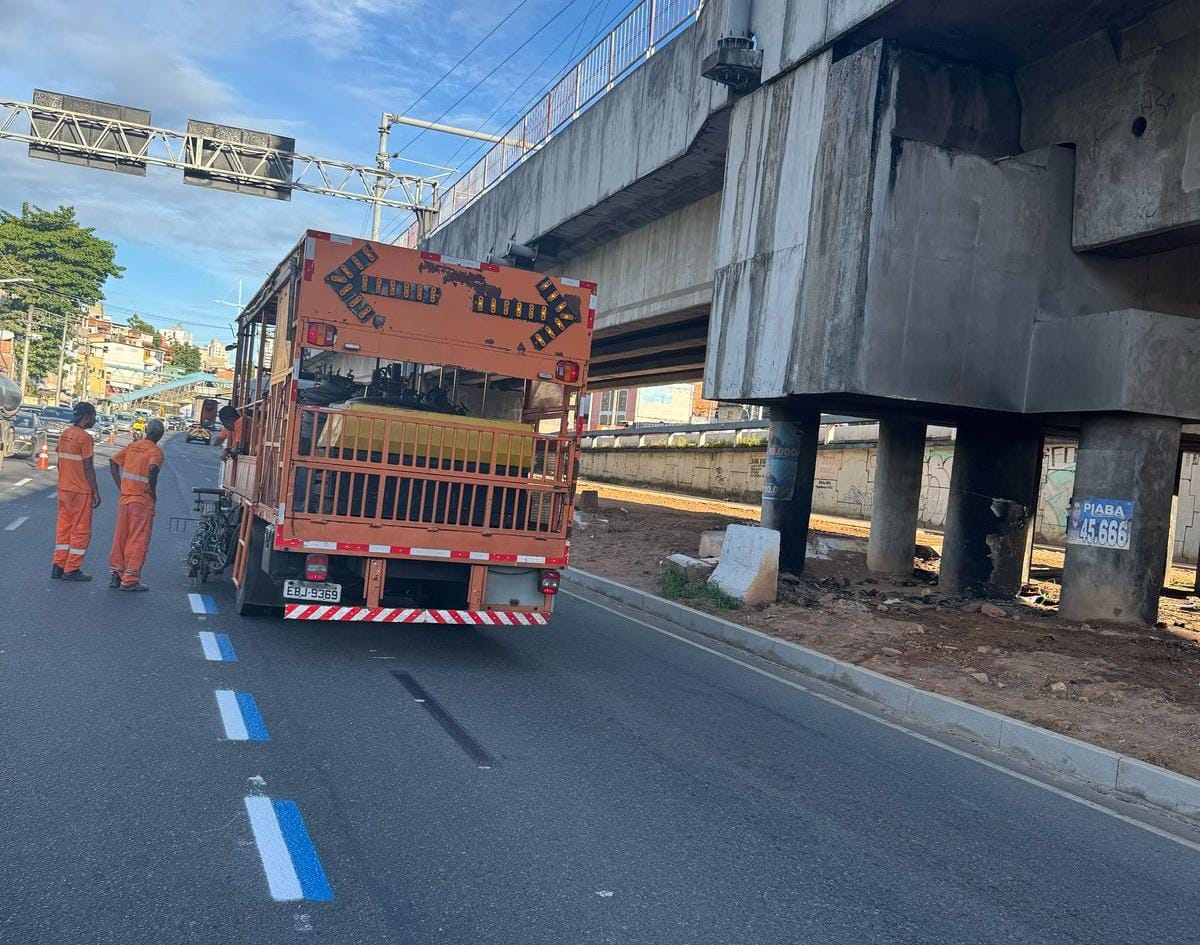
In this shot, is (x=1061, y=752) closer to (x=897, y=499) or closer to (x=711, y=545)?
(x=711, y=545)

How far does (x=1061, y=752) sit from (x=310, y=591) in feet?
18.8

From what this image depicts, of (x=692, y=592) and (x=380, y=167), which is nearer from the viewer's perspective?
(x=692, y=592)

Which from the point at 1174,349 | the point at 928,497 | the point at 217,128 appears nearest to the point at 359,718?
the point at 1174,349

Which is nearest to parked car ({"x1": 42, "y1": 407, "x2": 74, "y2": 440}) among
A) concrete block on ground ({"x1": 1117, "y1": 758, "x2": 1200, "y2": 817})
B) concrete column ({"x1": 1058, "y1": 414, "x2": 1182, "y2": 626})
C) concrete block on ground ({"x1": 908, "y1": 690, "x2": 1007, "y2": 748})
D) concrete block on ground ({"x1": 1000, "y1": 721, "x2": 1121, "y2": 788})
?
concrete column ({"x1": 1058, "y1": 414, "x2": 1182, "y2": 626})

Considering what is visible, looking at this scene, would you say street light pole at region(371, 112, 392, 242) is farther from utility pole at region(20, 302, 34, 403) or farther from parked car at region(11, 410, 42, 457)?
utility pole at region(20, 302, 34, 403)

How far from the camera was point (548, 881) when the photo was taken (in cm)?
419

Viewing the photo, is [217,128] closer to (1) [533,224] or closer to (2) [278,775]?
(1) [533,224]

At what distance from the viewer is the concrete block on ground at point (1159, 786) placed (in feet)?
21.0

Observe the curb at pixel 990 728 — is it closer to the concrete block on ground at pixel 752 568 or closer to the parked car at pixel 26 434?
the concrete block on ground at pixel 752 568

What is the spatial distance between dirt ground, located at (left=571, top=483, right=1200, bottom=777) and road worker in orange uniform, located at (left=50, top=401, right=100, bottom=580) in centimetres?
725

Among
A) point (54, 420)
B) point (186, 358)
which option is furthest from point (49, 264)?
point (186, 358)

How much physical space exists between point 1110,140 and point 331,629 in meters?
9.86

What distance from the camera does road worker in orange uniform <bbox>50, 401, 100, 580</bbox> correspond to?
10.8 m

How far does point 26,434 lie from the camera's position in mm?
32750
